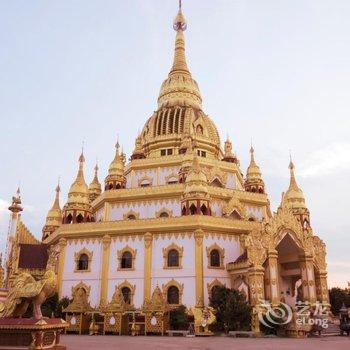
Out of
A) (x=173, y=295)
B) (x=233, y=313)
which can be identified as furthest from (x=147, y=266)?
(x=233, y=313)

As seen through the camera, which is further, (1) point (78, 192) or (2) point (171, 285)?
(1) point (78, 192)

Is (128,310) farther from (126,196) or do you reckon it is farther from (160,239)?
(126,196)

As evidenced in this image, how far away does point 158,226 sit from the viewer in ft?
102

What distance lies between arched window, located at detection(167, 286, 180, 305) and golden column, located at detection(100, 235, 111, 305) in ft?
15.7

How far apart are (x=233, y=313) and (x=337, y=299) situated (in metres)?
23.0

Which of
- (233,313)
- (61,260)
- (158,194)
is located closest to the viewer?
(233,313)

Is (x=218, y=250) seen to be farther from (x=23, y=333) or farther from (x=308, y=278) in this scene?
(x=23, y=333)

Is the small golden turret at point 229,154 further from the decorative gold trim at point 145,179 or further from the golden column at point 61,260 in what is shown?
the golden column at point 61,260

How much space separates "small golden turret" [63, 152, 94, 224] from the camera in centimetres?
3681

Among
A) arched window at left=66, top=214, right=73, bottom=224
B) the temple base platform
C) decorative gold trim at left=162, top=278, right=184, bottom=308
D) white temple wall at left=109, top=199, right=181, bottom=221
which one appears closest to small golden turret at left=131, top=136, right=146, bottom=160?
white temple wall at left=109, top=199, right=181, bottom=221

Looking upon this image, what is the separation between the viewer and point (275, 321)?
81.7ft

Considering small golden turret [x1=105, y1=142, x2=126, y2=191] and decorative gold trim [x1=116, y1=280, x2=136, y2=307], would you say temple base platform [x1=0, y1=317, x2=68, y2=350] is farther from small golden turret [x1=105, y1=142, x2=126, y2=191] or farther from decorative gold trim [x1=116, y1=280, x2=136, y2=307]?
small golden turret [x1=105, y1=142, x2=126, y2=191]

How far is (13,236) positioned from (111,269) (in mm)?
15644

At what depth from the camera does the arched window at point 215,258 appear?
30.5 m
